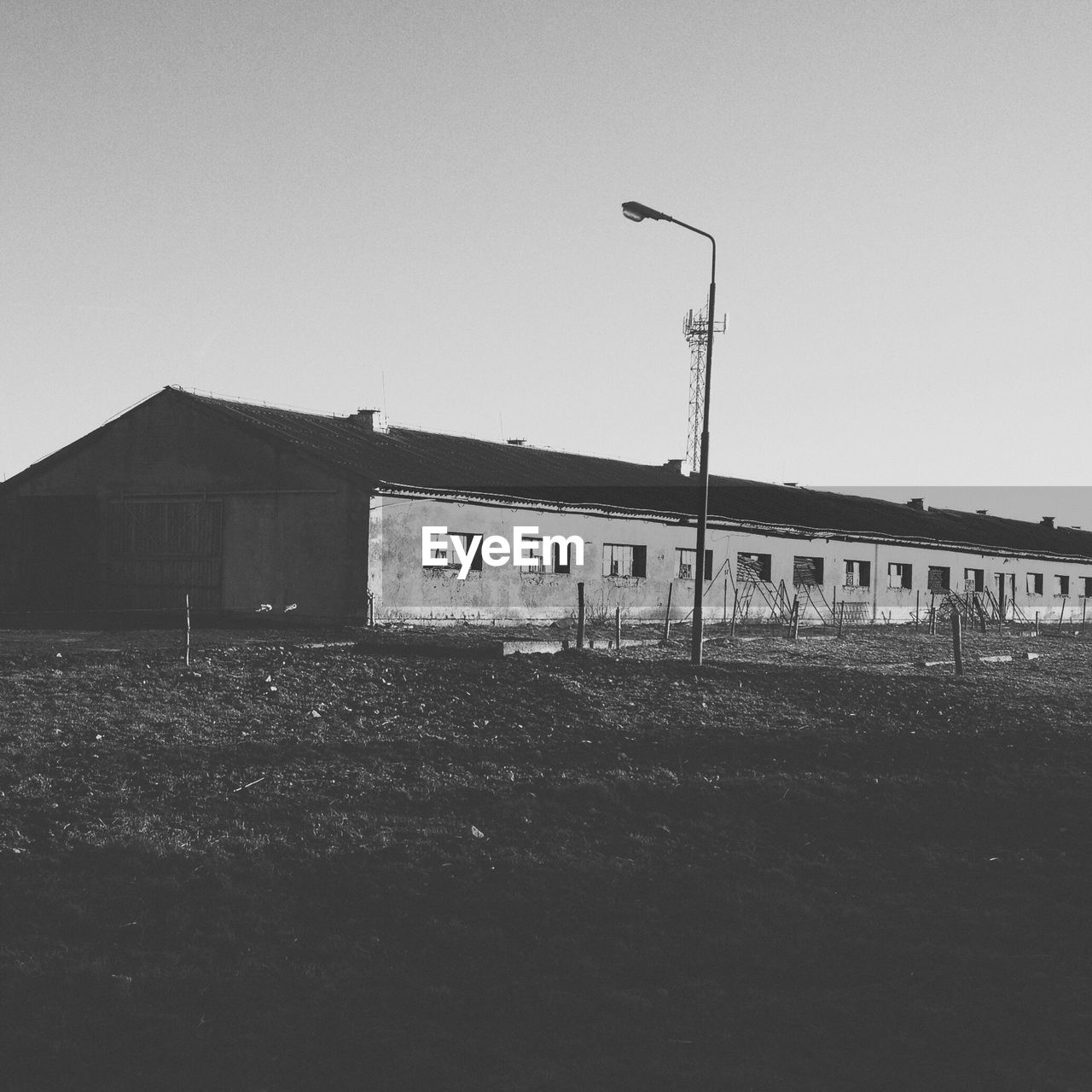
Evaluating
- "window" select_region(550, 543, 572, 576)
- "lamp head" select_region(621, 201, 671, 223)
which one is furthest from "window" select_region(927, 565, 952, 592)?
"lamp head" select_region(621, 201, 671, 223)

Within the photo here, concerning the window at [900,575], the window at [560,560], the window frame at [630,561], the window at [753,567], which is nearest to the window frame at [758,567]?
the window at [753,567]

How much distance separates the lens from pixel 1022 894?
841 cm

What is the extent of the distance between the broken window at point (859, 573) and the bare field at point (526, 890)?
80.0ft

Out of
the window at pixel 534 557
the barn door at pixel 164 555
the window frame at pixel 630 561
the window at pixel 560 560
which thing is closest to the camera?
the barn door at pixel 164 555

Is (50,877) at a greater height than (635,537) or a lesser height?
lesser

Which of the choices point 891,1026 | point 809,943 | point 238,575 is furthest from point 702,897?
point 238,575

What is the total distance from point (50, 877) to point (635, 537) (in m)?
25.7

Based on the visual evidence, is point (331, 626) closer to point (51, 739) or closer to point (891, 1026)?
point (51, 739)

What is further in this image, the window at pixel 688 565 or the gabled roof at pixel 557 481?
the window at pixel 688 565

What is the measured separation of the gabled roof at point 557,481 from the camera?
1125 inches

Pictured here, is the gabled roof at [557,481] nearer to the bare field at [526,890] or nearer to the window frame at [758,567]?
the window frame at [758,567]

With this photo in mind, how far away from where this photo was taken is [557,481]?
3341 cm

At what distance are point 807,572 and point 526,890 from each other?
3102 centimetres

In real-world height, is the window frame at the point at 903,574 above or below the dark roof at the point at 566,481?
below
